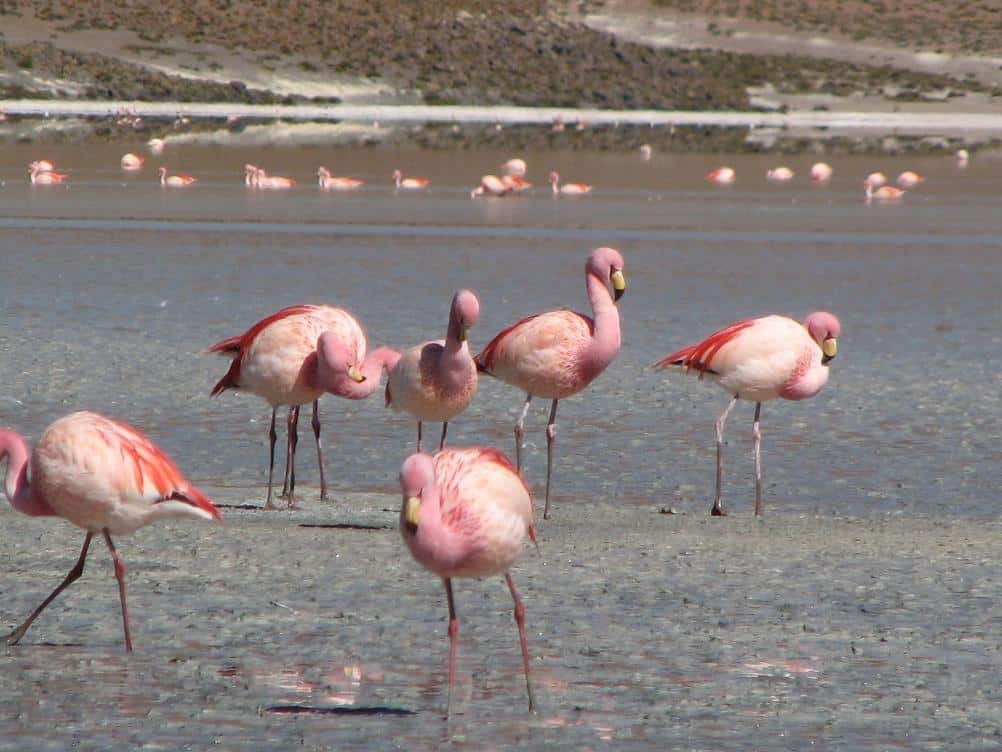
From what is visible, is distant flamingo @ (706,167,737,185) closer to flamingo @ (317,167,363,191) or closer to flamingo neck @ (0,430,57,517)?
flamingo @ (317,167,363,191)

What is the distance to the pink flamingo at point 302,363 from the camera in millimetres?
8977

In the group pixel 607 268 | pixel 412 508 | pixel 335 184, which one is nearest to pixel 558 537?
pixel 607 268

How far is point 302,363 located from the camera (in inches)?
359

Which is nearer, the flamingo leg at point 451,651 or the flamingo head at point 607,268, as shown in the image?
the flamingo leg at point 451,651

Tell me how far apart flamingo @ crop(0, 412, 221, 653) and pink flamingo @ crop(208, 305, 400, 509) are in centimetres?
260

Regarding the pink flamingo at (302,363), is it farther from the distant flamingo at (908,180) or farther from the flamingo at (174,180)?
the distant flamingo at (908,180)

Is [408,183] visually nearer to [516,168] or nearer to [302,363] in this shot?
[516,168]

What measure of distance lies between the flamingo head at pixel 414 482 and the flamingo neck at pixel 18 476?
4.95ft

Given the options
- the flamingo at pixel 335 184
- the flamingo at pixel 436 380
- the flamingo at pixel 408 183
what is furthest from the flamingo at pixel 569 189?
the flamingo at pixel 436 380

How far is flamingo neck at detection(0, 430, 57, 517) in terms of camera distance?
6.16 meters

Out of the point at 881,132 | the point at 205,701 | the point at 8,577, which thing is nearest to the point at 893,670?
the point at 205,701

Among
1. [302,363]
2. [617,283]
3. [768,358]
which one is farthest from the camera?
[768,358]

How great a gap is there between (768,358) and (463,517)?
163 inches

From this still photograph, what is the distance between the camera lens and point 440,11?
73.9 metres
